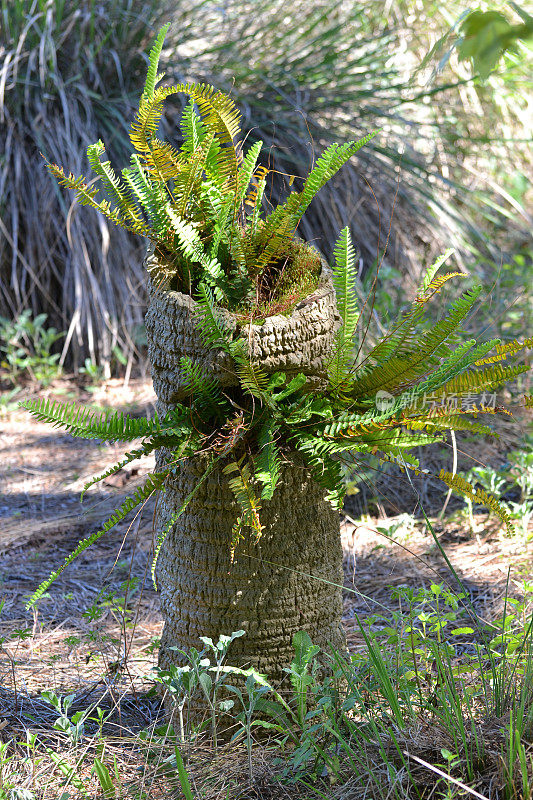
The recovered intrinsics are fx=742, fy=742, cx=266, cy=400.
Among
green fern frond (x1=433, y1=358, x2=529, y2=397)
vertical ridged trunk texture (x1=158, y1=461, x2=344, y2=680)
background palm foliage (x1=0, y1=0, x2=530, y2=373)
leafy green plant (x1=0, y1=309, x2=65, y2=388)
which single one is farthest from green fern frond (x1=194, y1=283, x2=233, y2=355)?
leafy green plant (x1=0, y1=309, x2=65, y2=388)

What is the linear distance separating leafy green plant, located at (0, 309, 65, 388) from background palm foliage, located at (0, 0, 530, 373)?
112mm

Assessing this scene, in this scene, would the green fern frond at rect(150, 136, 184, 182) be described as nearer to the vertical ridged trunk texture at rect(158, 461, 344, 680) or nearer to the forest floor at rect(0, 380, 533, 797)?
the vertical ridged trunk texture at rect(158, 461, 344, 680)

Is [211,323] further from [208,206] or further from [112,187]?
[112,187]

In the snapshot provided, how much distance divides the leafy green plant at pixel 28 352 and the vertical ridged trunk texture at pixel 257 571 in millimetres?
2755

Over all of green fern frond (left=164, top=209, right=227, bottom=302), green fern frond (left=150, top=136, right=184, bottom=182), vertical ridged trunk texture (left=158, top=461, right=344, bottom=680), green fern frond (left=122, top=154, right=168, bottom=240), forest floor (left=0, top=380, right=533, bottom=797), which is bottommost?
forest floor (left=0, top=380, right=533, bottom=797)

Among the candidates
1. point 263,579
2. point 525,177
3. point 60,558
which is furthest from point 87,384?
point 525,177

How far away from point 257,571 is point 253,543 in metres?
0.07

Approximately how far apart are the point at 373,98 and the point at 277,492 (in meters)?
3.75

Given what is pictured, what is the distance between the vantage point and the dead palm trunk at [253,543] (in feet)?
5.24

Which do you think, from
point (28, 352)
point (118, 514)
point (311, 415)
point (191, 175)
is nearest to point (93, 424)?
point (118, 514)

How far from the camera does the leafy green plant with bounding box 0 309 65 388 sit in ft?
13.8

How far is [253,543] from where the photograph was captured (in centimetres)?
161

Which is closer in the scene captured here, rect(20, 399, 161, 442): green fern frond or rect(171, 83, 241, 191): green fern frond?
rect(20, 399, 161, 442): green fern frond

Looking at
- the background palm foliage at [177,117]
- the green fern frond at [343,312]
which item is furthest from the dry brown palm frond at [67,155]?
the green fern frond at [343,312]
